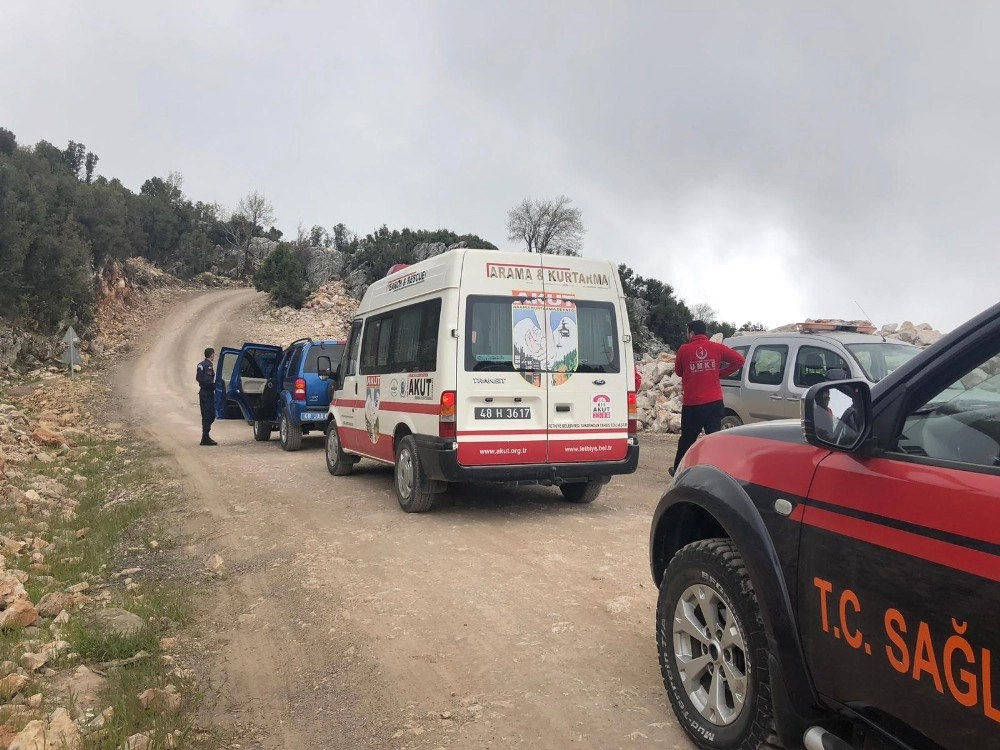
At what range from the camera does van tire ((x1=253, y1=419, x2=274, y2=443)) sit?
15312mm

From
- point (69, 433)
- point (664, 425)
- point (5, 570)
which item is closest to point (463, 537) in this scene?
point (5, 570)

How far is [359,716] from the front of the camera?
3496 mm

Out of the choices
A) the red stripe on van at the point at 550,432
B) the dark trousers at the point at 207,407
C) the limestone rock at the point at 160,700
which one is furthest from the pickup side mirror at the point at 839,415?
the dark trousers at the point at 207,407

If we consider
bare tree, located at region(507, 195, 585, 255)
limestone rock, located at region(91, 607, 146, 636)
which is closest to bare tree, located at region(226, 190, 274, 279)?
bare tree, located at region(507, 195, 585, 255)

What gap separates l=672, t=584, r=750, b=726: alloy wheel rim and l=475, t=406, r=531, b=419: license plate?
4.04m

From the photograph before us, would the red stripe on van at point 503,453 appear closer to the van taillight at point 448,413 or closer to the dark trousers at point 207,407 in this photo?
the van taillight at point 448,413

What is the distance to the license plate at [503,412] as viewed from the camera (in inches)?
277

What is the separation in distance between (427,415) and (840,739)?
529 centimetres

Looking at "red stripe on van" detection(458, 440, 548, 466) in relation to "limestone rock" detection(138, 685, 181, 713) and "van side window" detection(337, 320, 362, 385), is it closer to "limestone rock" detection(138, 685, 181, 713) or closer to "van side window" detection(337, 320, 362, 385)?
"van side window" detection(337, 320, 362, 385)

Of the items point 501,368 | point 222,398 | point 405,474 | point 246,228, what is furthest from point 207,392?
point 246,228

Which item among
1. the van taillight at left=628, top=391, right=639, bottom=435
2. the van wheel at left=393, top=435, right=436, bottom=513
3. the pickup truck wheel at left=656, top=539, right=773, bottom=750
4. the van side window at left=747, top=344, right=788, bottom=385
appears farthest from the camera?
the van side window at left=747, top=344, right=788, bottom=385

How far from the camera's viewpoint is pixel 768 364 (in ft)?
35.3

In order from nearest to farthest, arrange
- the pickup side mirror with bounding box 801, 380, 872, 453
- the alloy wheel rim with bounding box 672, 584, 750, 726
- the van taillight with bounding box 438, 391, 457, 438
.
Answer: the pickup side mirror with bounding box 801, 380, 872, 453
the alloy wheel rim with bounding box 672, 584, 750, 726
the van taillight with bounding box 438, 391, 457, 438

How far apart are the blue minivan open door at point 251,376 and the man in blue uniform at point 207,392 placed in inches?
30.4
